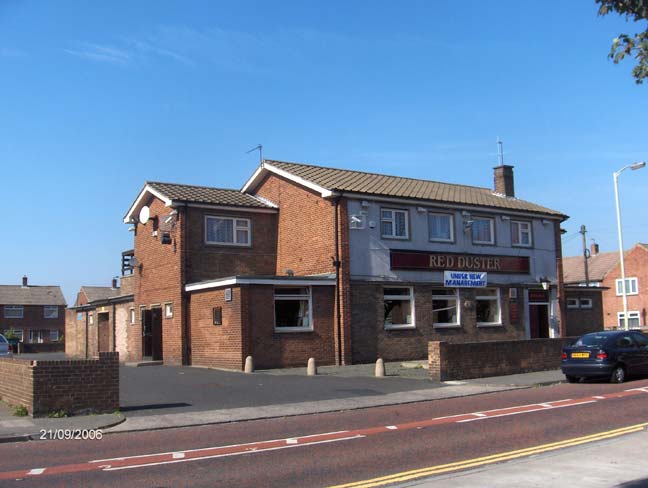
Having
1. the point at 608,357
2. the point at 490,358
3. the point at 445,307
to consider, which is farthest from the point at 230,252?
the point at 608,357

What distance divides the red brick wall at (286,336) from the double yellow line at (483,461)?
1388 centimetres

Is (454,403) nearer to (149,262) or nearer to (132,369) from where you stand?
(132,369)

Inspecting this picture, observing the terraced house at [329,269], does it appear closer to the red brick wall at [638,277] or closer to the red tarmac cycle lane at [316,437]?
the red tarmac cycle lane at [316,437]

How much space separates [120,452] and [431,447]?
15.1 feet

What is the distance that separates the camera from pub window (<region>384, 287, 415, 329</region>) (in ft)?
86.3

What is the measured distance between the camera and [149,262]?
2944 cm

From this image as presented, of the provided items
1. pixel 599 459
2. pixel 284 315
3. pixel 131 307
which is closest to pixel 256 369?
pixel 284 315

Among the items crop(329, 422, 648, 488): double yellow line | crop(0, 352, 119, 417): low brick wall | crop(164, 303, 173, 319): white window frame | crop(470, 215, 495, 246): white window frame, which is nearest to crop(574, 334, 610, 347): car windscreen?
crop(329, 422, 648, 488): double yellow line

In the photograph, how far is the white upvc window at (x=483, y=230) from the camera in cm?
2943

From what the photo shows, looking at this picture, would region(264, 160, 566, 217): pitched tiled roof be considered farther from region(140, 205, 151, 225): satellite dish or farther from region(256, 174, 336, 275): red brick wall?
region(140, 205, 151, 225): satellite dish

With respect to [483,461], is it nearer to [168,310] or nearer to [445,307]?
[445,307]

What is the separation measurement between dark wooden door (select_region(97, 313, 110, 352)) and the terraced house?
16.5 feet

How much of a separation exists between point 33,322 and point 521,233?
193 feet
